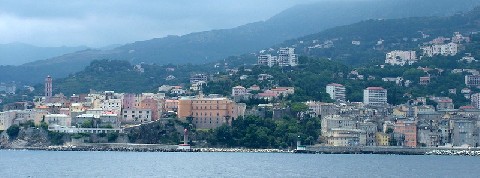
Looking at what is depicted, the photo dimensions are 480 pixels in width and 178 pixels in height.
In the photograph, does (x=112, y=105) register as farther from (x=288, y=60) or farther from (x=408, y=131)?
(x=288, y=60)

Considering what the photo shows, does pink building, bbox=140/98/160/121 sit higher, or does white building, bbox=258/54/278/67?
white building, bbox=258/54/278/67

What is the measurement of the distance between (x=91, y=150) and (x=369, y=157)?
72.9 ft

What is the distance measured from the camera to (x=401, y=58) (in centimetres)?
13025

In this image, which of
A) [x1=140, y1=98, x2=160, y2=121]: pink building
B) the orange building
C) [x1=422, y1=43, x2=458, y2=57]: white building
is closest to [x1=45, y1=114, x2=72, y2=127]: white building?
[x1=140, y1=98, x2=160, y2=121]: pink building

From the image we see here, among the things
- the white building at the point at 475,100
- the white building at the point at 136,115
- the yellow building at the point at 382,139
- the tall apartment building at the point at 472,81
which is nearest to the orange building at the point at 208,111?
the white building at the point at 136,115

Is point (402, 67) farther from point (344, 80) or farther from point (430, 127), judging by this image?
point (430, 127)

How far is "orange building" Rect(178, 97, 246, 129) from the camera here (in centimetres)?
9344

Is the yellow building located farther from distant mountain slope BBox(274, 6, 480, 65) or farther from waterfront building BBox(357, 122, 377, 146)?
distant mountain slope BBox(274, 6, 480, 65)

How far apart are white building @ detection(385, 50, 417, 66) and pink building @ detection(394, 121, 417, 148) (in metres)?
34.8

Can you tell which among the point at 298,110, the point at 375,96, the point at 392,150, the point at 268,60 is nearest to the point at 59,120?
the point at 298,110

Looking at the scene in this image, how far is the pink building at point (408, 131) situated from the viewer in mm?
92438

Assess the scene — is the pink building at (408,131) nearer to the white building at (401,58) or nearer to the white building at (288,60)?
the white building at (288,60)

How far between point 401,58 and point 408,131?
3827cm

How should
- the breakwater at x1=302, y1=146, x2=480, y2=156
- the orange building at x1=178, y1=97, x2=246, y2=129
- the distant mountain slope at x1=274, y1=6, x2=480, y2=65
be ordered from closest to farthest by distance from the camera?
1. the breakwater at x1=302, y1=146, x2=480, y2=156
2. the orange building at x1=178, y1=97, x2=246, y2=129
3. the distant mountain slope at x1=274, y1=6, x2=480, y2=65
